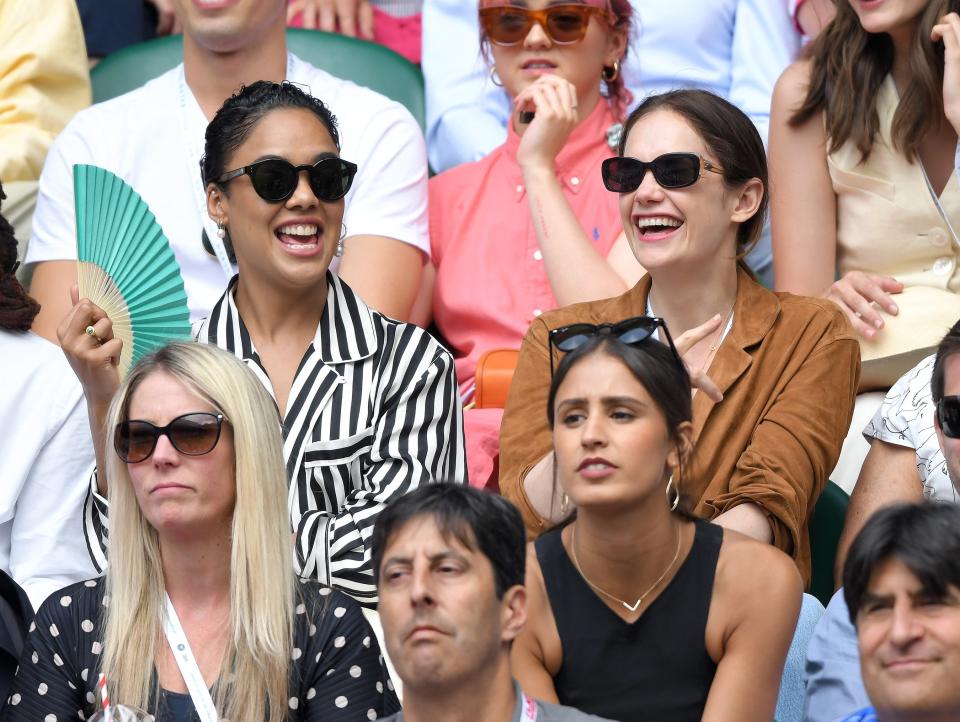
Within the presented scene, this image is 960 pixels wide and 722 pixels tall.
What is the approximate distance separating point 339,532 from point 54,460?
83 centimetres

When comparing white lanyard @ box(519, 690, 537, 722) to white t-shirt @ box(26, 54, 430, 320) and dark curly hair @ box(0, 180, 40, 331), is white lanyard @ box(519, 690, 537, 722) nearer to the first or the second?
dark curly hair @ box(0, 180, 40, 331)

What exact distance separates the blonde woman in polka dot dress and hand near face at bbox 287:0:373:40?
2549mm

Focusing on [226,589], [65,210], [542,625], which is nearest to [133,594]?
[226,589]

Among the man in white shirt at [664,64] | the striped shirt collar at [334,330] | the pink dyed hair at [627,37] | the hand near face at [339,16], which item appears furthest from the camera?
the hand near face at [339,16]

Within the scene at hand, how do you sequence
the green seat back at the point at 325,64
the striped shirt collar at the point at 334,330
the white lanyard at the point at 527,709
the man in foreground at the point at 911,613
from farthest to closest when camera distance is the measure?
1. the green seat back at the point at 325,64
2. the striped shirt collar at the point at 334,330
3. the white lanyard at the point at 527,709
4. the man in foreground at the point at 911,613

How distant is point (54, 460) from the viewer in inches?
147

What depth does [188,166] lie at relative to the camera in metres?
4.38

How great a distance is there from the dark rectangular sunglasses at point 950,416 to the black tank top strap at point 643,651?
1.50ft

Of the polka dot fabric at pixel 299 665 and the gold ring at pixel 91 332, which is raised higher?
the gold ring at pixel 91 332

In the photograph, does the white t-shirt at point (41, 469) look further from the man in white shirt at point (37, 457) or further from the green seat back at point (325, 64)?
the green seat back at point (325, 64)

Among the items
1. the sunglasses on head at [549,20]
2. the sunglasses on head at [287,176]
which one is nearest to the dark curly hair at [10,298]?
the sunglasses on head at [287,176]

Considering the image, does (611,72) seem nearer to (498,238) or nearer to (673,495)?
(498,238)

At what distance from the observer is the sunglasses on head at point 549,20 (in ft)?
14.1

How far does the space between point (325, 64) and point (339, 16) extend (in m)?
0.36
